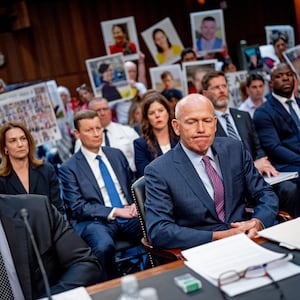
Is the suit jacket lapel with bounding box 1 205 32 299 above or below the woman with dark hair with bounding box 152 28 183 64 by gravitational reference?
below

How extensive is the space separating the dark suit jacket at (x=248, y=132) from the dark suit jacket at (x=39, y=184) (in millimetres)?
1286

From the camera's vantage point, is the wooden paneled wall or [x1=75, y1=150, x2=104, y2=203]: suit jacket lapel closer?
[x1=75, y1=150, x2=104, y2=203]: suit jacket lapel

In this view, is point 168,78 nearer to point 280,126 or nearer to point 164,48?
point 280,126

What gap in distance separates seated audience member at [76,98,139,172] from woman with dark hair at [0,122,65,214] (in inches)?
28.6

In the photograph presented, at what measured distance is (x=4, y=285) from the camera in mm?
1686

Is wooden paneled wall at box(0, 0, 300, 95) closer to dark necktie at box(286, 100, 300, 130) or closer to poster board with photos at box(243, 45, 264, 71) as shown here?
poster board with photos at box(243, 45, 264, 71)

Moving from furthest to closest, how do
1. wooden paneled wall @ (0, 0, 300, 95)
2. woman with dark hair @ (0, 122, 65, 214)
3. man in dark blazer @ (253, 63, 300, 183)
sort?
wooden paneled wall @ (0, 0, 300, 95), man in dark blazer @ (253, 63, 300, 183), woman with dark hair @ (0, 122, 65, 214)

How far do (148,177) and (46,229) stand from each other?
69 cm

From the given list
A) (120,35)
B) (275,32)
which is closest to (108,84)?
(120,35)

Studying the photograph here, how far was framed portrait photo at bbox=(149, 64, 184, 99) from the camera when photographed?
5492mm

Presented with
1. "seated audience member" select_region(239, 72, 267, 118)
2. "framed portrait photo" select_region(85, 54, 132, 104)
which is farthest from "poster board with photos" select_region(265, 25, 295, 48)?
"framed portrait photo" select_region(85, 54, 132, 104)

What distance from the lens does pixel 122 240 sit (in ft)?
10.8

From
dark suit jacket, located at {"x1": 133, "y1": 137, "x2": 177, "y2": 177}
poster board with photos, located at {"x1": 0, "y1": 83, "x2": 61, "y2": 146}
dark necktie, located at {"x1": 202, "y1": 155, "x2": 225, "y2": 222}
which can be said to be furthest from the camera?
poster board with photos, located at {"x1": 0, "y1": 83, "x2": 61, "y2": 146}

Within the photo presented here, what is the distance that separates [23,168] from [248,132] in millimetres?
1674
